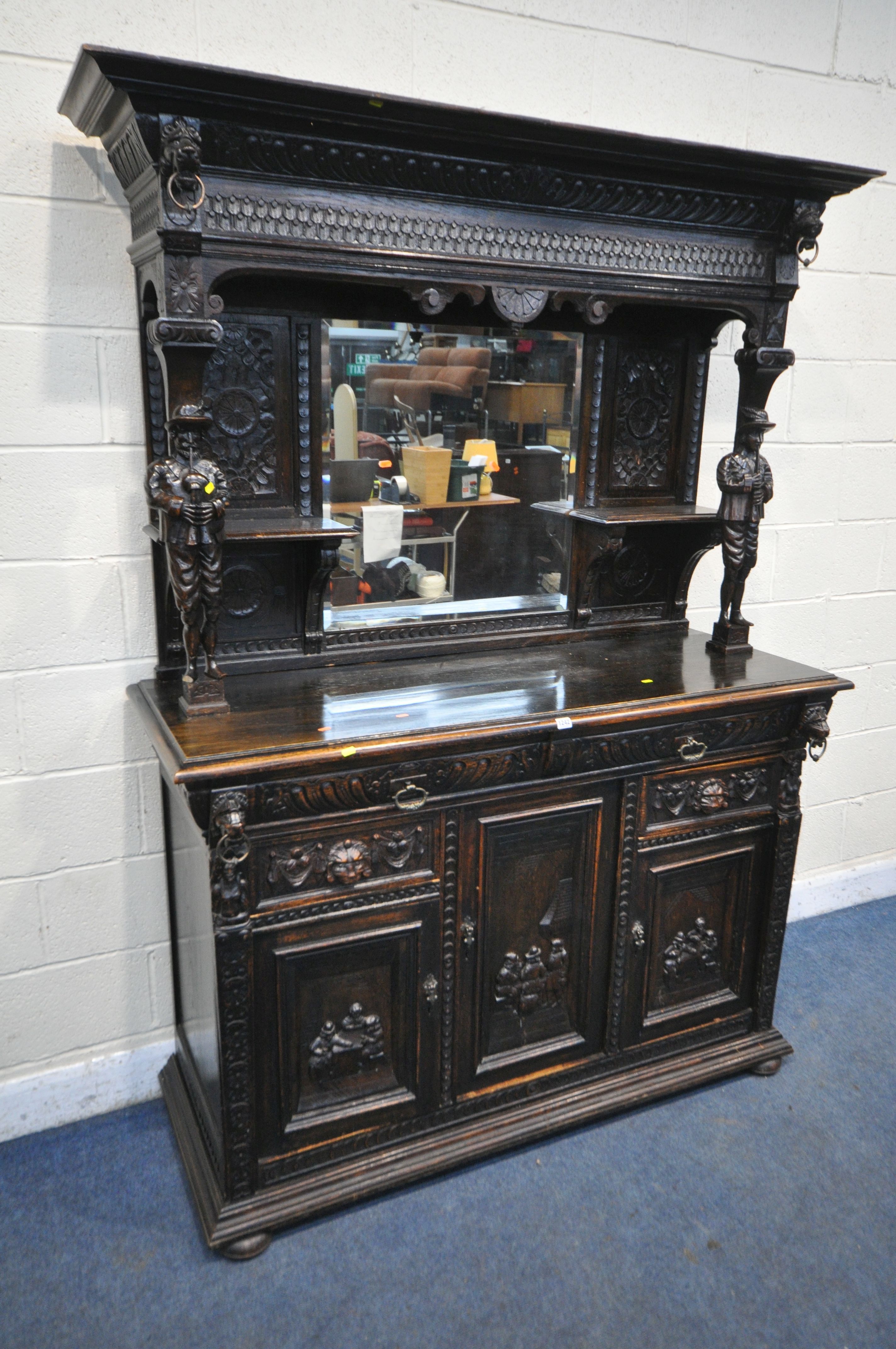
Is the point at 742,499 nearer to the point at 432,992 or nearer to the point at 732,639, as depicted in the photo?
the point at 732,639

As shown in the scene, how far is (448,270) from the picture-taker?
6.03ft

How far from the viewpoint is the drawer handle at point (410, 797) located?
1.82 metres

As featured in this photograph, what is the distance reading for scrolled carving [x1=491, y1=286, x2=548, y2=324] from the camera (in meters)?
1.89

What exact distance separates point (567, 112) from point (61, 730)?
1783 mm

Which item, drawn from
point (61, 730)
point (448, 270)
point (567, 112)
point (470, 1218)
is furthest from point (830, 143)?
point (470, 1218)

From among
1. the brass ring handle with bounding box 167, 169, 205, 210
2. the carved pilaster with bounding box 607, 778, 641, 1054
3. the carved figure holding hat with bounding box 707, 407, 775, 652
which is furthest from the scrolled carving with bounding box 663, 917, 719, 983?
the brass ring handle with bounding box 167, 169, 205, 210

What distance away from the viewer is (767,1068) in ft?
7.86

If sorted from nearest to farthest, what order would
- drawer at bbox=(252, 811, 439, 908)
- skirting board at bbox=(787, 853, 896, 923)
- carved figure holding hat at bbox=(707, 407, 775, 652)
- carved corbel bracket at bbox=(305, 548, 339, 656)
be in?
drawer at bbox=(252, 811, 439, 908) < carved corbel bracket at bbox=(305, 548, 339, 656) < carved figure holding hat at bbox=(707, 407, 775, 652) < skirting board at bbox=(787, 853, 896, 923)

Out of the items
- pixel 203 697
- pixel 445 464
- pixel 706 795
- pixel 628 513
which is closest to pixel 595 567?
pixel 628 513

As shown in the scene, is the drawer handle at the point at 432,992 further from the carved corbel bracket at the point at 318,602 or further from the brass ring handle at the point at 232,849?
the carved corbel bracket at the point at 318,602

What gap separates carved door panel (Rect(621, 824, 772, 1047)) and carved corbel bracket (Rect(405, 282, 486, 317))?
1192mm

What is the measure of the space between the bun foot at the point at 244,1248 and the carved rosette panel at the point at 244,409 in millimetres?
1441

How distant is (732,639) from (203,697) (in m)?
1.26

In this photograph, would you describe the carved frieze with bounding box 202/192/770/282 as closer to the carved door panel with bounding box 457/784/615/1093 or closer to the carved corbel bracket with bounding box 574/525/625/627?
the carved corbel bracket with bounding box 574/525/625/627
